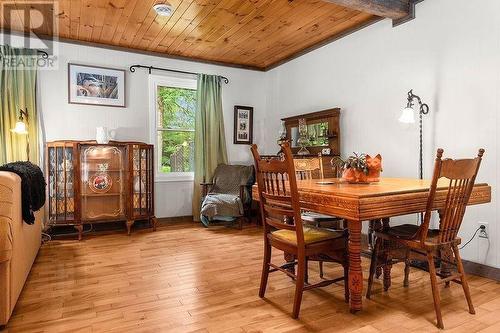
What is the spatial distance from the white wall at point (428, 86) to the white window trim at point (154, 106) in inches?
76.2

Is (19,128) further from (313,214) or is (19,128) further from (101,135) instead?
(313,214)

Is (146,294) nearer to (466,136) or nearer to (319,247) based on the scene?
(319,247)

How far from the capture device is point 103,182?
4020 millimetres

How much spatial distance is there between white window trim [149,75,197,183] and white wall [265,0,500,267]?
1.93 m

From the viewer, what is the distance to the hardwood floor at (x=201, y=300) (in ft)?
6.16

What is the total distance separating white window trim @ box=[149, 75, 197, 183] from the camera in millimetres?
4684

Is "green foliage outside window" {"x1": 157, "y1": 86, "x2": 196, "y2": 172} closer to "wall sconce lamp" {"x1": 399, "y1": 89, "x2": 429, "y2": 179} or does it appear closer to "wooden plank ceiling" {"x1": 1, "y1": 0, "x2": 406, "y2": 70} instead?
"wooden plank ceiling" {"x1": 1, "y1": 0, "x2": 406, "y2": 70}

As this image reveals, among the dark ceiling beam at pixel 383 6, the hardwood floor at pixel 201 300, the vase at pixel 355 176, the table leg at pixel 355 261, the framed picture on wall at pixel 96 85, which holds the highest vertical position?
the dark ceiling beam at pixel 383 6

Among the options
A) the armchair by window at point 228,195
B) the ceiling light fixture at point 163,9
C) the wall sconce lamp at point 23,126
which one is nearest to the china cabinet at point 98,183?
the wall sconce lamp at point 23,126

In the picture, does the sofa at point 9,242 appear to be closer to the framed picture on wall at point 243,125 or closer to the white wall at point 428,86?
the white wall at point 428,86

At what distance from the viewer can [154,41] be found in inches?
168

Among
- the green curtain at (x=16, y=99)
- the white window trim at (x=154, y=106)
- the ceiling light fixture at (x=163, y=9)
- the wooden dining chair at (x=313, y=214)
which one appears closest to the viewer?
the wooden dining chair at (x=313, y=214)

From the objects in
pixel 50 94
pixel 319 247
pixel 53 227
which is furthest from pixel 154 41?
pixel 319 247

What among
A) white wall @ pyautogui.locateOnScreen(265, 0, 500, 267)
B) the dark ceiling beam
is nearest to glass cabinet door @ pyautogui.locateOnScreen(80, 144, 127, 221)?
white wall @ pyautogui.locateOnScreen(265, 0, 500, 267)
